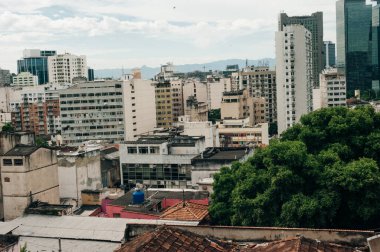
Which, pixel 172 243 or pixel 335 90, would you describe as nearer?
pixel 172 243

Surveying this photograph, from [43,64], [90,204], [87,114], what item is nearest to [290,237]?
[90,204]

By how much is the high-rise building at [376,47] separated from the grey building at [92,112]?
96460 mm

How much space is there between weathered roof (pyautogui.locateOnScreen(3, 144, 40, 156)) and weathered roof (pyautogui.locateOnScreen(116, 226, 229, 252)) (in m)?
16.6

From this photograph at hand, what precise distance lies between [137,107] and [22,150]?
47.6 m

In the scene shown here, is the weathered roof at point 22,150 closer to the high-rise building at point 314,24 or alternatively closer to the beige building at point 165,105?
the beige building at point 165,105

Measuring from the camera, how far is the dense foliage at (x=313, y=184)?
17.1 meters

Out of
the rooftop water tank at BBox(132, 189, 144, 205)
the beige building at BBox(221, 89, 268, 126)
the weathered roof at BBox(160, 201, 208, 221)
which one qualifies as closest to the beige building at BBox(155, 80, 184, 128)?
the beige building at BBox(221, 89, 268, 126)

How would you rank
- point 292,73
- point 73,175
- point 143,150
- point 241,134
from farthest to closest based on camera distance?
point 292,73 → point 241,134 → point 143,150 → point 73,175

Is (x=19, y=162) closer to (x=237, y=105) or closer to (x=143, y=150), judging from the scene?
(x=143, y=150)

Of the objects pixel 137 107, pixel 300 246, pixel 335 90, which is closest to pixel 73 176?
pixel 300 246

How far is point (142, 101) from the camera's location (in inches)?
3059

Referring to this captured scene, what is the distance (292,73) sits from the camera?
2906 inches

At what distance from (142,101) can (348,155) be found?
59.7m

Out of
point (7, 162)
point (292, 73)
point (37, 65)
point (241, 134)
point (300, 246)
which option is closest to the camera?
point (300, 246)
